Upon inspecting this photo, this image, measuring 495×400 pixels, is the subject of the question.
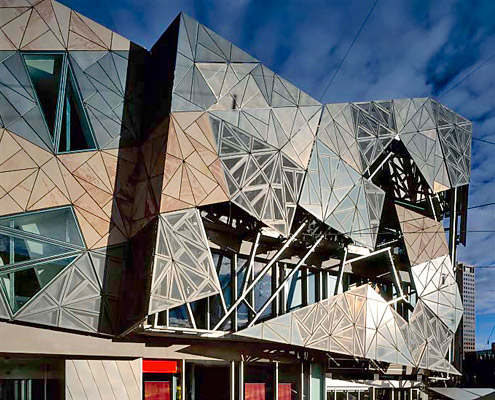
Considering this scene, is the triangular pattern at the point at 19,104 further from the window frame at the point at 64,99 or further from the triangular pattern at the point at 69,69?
the window frame at the point at 64,99

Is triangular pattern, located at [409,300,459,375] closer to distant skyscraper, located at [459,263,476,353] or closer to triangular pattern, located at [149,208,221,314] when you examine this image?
triangular pattern, located at [149,208,221,314]

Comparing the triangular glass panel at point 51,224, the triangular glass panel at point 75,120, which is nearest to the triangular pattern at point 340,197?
the triangular glass panel at point 75,120

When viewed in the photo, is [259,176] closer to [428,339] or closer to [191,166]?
[191,166]

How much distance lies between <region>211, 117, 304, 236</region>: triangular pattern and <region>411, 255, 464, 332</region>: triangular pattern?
364 inches

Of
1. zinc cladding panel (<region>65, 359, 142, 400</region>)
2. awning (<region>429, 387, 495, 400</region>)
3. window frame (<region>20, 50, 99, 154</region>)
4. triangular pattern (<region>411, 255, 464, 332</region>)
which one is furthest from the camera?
awning (<region>429, 387, 495, 400</region>)

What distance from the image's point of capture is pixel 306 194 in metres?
21.5

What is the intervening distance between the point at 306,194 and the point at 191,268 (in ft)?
21.2

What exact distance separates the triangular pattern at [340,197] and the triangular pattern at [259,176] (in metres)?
0.97

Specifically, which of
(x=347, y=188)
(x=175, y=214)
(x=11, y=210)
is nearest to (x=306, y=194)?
(x=347, y=188)

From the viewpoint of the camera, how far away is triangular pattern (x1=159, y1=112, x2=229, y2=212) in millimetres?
17544

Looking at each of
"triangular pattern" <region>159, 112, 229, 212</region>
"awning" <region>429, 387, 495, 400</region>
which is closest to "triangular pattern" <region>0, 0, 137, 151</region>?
"triangular pattern" <region>159, 112, 229, 212</region>

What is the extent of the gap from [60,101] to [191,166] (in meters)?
4.84

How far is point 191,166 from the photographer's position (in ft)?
59.2

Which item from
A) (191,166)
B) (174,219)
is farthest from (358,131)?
(174,219)
